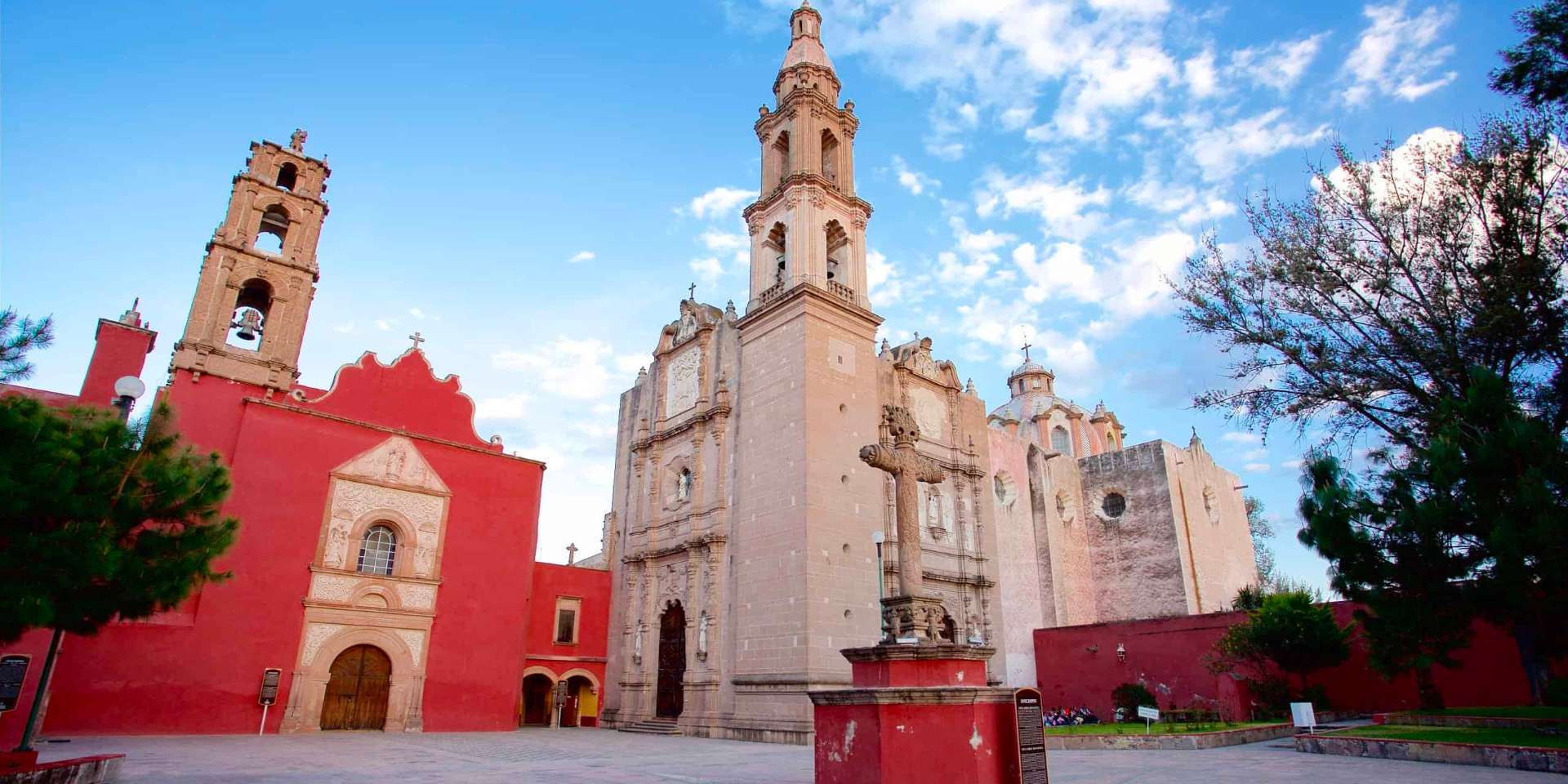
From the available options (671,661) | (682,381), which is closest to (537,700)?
(671,661)

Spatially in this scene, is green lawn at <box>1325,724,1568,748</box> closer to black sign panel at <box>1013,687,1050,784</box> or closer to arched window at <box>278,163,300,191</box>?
black sign panel at <box>1013,687,1050,784</box>

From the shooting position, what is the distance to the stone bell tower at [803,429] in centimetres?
1750

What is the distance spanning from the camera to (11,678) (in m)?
11.6

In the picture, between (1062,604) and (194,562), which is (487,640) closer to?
(194,562)

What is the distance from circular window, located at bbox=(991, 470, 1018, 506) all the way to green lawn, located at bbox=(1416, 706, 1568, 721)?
11.9m

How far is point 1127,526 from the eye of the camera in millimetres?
28250

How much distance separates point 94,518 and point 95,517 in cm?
2

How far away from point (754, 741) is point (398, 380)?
1226 centimetres

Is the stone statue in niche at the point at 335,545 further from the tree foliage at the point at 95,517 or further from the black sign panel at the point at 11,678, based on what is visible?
the tree foliage at the point at 95,517

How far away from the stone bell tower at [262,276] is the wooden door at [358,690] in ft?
20.6

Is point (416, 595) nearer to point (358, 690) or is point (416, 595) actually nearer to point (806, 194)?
point (358, 690)

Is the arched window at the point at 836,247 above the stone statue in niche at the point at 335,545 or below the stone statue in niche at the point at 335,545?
above

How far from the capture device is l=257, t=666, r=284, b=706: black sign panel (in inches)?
625

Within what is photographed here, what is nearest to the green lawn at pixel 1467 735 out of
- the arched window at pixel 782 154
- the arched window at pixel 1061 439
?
the arched window at pixel 782 154
